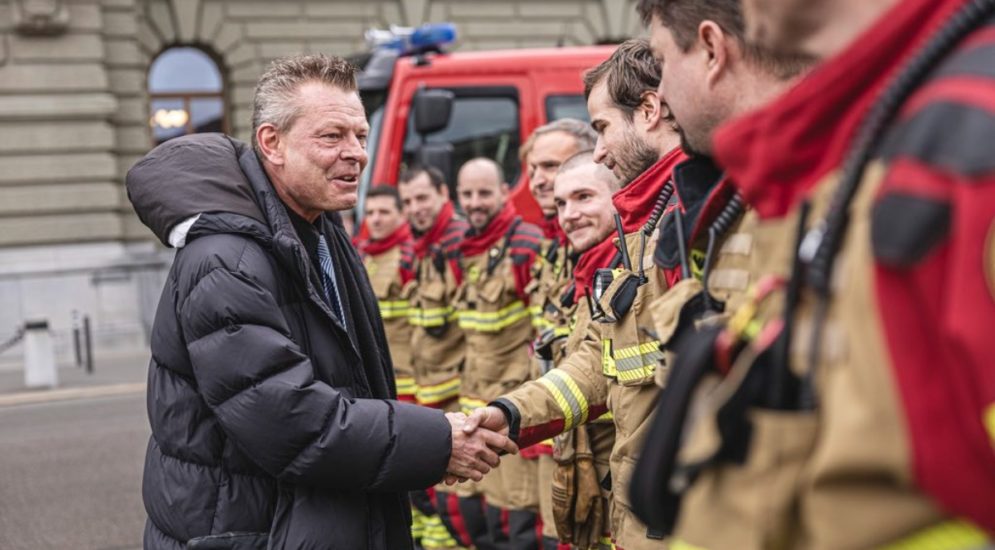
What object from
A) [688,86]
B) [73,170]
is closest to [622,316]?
[688,86]

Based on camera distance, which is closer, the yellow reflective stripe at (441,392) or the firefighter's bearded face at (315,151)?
the firefighter's bearded face at (315,151)

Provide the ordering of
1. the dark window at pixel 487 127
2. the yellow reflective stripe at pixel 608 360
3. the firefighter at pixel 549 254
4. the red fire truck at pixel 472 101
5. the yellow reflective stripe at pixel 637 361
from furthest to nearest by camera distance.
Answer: the dark window at pixel 487 127 < the red fire truck at pixel 472 101 < the firefighter at pixel 549 254 < the yellow reflective stripe at pixel 608 360 < the yellow reflective stripe at pixel 637 361

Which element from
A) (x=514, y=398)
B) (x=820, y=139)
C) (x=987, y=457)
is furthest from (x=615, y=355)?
(x=987, y=457)

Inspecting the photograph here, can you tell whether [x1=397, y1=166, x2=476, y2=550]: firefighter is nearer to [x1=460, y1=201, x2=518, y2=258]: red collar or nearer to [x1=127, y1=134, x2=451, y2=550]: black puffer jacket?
[x1=460, y1=201, x2=518, y2=258]: red collar

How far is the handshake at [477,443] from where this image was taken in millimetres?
3045

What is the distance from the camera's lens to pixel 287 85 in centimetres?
309

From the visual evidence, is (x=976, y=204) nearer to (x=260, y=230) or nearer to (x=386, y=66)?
(x=260, y=230)

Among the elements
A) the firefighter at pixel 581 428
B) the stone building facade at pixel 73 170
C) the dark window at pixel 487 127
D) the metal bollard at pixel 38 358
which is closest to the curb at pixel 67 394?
the metal bollard at pixel 38 358

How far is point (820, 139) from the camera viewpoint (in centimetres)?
133

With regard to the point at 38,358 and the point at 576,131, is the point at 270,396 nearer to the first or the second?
the point at 576,131

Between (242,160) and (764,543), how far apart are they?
2131mm

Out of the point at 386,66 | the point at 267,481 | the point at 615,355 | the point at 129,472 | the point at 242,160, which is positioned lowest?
the point at 129,472

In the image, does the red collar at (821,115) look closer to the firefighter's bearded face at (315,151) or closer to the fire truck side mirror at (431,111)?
the firefighter's bearded face at (315,151)

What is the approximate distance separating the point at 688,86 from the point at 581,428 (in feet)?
6.48
